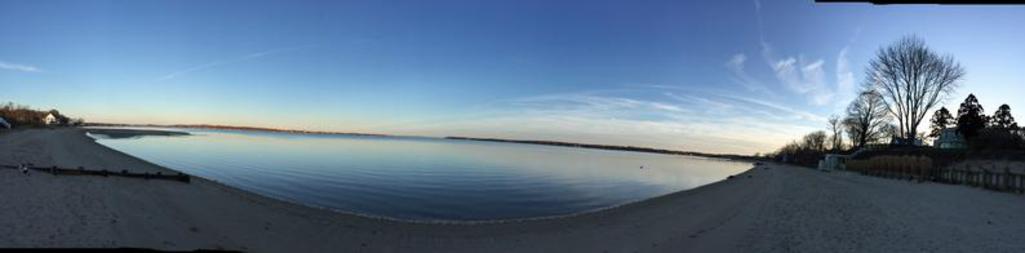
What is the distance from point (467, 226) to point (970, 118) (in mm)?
85093

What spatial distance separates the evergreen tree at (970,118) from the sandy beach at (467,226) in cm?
6724

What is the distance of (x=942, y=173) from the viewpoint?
25.2 meters

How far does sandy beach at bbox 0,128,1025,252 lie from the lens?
→ 30.5ft

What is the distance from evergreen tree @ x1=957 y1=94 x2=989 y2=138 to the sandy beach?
67240 millimetres

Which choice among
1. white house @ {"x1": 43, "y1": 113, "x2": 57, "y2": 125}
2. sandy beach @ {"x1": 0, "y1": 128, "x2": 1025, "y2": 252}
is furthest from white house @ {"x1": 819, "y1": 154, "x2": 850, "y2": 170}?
white house @ {"x1": 43, "y1": 113, "x2": 57, "y2": 125}

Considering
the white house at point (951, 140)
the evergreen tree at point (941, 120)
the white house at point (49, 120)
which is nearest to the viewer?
the white house at point (951, 140)

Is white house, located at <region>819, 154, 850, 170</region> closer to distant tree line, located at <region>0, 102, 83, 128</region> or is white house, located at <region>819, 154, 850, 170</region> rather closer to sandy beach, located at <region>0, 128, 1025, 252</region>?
sandy beach, located at <region>0, 128, 1025, 252</region>

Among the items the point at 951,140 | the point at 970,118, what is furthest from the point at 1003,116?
the point at 951,140

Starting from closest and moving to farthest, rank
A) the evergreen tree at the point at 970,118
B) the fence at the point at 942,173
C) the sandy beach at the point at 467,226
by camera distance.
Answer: the sandy beach at the point at 467,226 → the fence at the point at 942,173 → the evergreen tree at the point at 970,118

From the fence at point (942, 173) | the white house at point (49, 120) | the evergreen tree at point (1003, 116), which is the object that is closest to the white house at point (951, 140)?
the evergreen tree at point (1003, 116)

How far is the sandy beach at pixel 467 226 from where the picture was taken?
930 cm

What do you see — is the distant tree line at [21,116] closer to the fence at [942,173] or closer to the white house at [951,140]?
the fence at [942,173]

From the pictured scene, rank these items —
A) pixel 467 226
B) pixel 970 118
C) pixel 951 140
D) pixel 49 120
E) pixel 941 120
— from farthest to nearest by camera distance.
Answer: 1. pixel 49 120
2. pixel 941 120
3. pixel 970 118
4. pixel 951 140
5. pixel 467 226

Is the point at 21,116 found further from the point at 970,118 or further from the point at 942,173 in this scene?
the point at 970,118
